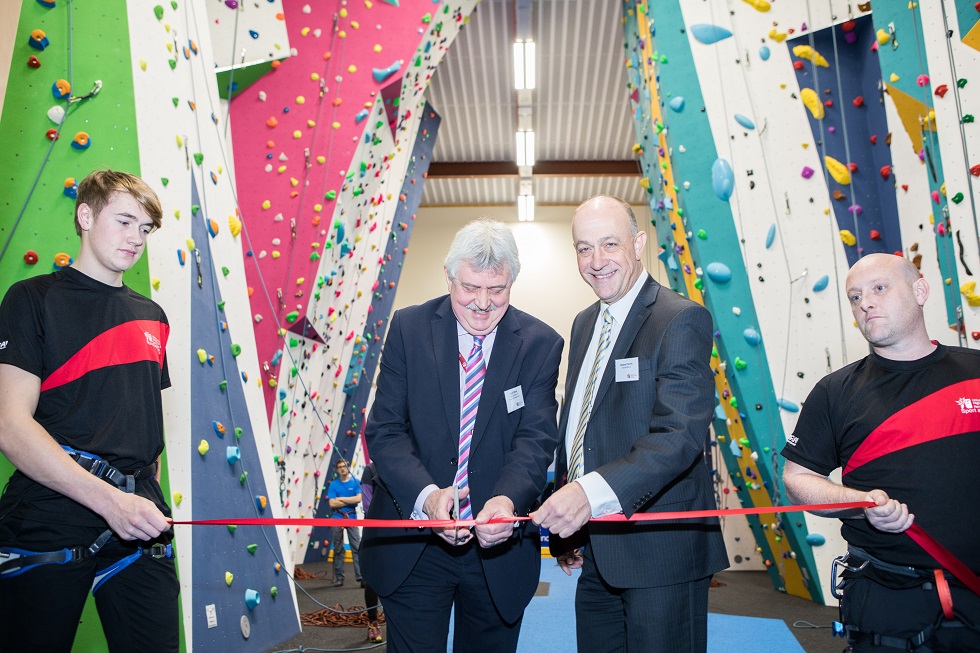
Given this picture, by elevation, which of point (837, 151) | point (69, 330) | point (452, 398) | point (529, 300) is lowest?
point (452, 398)

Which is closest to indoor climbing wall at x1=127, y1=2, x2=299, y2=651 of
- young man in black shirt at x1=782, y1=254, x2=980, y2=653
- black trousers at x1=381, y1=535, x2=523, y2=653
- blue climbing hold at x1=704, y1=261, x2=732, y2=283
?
black trousers at x1=381, y1=535, x2=523, y2=653

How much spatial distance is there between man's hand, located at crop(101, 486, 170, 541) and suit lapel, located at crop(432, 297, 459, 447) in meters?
0.73

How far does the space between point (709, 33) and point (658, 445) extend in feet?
13.4

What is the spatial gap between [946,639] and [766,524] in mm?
4727

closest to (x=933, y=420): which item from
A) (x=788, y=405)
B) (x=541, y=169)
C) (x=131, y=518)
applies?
(x=131, y=518)

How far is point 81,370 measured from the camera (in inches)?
74.7

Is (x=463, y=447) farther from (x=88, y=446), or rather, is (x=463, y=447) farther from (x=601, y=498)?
(x=88, y=446)

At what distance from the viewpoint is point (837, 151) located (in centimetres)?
490

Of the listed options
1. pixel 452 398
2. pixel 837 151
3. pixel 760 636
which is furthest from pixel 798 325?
pixel 452 398

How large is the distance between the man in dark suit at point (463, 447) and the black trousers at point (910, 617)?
0.79m

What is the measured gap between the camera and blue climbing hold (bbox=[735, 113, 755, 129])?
5.06 meters

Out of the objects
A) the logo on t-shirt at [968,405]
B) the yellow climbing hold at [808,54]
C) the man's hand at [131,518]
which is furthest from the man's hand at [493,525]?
the yellow climbing hold at [808,54]

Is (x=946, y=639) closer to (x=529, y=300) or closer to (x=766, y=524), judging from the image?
(x=766, y=524)

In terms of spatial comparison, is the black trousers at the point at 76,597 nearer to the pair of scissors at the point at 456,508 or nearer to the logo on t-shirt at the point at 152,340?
the logo on t-shirt at the point at 152,340
